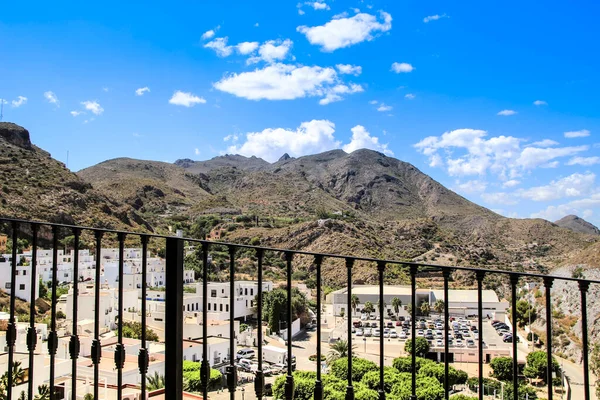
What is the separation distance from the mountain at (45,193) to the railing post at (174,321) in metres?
29.0

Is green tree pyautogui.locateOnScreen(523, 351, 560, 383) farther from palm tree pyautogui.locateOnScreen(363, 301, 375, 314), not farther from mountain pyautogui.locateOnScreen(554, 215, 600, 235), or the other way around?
mountain pyautogui.locateOnScreen(554, 215, 600, 235)

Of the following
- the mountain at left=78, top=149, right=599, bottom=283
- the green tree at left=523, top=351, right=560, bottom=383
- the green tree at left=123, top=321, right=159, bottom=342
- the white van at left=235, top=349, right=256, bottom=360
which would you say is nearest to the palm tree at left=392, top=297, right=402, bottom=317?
the mountain at left=78, top=149, right=599, bottom=283

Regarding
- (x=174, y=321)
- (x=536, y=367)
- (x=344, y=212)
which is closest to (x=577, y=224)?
(x=344, y=212)

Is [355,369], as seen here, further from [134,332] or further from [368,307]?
[368,307]

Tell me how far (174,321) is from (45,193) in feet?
116

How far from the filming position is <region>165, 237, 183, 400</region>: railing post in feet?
6.03

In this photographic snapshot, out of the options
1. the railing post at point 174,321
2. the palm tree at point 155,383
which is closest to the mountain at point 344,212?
the palm tree at point 155,383

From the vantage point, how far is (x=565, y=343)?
1102 inches

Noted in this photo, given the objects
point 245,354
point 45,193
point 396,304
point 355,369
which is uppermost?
point 45,193

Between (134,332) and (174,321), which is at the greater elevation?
(174,321)

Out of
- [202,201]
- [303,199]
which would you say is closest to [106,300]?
Result: [202,201]

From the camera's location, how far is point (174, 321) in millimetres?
1843

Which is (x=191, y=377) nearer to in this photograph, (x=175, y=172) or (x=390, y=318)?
(x=390, y=318)

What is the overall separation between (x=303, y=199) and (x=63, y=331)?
157 feet
